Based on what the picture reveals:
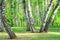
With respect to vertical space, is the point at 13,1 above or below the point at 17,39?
above

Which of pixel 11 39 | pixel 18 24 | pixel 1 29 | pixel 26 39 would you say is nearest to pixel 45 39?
pixel 26 39

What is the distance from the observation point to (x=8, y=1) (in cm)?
2727

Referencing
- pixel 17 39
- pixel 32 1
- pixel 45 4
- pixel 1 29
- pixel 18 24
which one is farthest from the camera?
pixel 18 24

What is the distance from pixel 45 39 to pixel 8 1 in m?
11.8

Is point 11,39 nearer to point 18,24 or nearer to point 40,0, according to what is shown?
point 40,0

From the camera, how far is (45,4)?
3366 centimetres

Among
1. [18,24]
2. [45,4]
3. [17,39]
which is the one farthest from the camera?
[18,24]

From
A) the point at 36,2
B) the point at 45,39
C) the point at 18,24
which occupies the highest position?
the point at 36,2

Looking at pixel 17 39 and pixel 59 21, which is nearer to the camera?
pixel 17 39

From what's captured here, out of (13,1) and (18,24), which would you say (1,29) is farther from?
(18,24)

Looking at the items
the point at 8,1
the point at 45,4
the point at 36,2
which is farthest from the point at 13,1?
the point at 45,4

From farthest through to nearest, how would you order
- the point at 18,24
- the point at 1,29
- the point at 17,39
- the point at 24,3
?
the point at 18,24 < the point at 1,29 < the point at 24,3 < the point at 17,39

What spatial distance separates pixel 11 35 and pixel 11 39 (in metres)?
0.44

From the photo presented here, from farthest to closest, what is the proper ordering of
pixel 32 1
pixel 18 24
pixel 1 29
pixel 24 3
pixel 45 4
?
pixel 18 24 < pixel 45 4 < pixel 32 1 < pixel 1 29 < pixel 24 3
